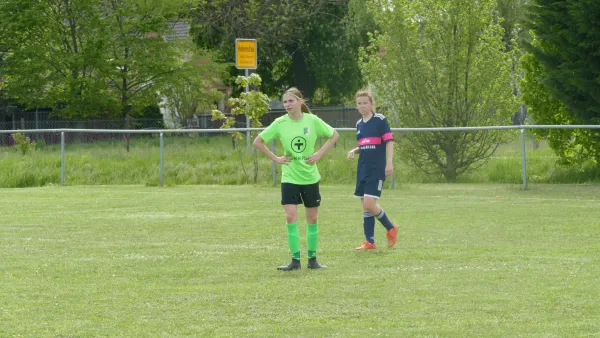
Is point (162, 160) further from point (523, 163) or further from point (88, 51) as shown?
point (88, 51)

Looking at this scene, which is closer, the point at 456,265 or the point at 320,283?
the point at 320,283

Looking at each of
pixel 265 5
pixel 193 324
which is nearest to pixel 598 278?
pixel 193 324

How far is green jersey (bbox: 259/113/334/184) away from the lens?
10.4 meters

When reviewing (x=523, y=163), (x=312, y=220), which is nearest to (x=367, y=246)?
(x=312, y=220)

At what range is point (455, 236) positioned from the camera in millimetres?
13055

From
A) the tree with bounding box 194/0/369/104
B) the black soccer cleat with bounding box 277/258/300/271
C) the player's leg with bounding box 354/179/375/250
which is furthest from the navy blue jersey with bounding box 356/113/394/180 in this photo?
the tree with bounding box 194/0/369/104

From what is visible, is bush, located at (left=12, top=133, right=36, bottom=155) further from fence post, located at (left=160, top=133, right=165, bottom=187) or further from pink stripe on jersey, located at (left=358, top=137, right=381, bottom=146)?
pink stripe on jersey, located at (left=358, top=137, right=381, bottom=146)

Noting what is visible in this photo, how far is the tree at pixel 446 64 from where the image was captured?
968 inches

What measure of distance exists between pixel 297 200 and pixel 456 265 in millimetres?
1649

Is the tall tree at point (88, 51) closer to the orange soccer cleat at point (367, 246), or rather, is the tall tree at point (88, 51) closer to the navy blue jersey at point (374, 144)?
the navy blue jersey at point (374, 144)

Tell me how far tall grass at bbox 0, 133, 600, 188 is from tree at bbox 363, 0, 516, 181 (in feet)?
5.34

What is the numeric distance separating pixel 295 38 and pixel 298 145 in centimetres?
4625

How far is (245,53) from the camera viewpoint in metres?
28.0

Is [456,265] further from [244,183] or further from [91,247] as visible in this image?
[244,183]
